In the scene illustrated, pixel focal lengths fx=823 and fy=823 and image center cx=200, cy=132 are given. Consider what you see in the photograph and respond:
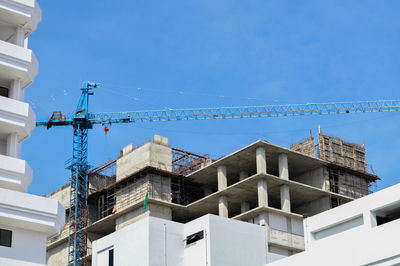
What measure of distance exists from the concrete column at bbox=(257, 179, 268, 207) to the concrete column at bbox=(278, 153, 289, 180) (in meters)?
2.73

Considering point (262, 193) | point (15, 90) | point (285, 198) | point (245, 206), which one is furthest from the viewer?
point (245, 206)

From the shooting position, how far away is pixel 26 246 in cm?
5012

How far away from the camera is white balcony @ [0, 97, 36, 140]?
53594mm

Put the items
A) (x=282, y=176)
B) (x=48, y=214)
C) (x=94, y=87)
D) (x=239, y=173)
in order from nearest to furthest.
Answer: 1. (x=48, y=214)
2. (x=282, y=176)
3. (x=239, y=173)
4. (x=94, y=87)

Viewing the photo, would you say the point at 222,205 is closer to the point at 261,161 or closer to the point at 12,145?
the point at 261,161

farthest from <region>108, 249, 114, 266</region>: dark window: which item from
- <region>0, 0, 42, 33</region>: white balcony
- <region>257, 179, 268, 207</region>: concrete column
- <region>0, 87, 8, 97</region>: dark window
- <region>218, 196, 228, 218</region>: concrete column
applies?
<region>0, 0, 42, 33</region>: white balcony

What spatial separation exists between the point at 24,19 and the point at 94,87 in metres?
110

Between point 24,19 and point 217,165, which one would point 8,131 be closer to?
point 24,19

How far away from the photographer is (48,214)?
50.6 meters

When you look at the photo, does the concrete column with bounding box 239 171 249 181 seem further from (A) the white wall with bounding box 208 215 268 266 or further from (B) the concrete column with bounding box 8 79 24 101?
(B) the concrete column with bounding box 8 79 24 101

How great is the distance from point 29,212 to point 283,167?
7184 cm

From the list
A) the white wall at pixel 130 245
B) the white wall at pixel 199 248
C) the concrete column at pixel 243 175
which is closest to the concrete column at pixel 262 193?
the concrete column at pixel 243 175

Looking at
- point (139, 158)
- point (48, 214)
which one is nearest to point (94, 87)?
point (139, 158)

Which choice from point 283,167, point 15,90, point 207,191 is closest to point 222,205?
point 207,191
